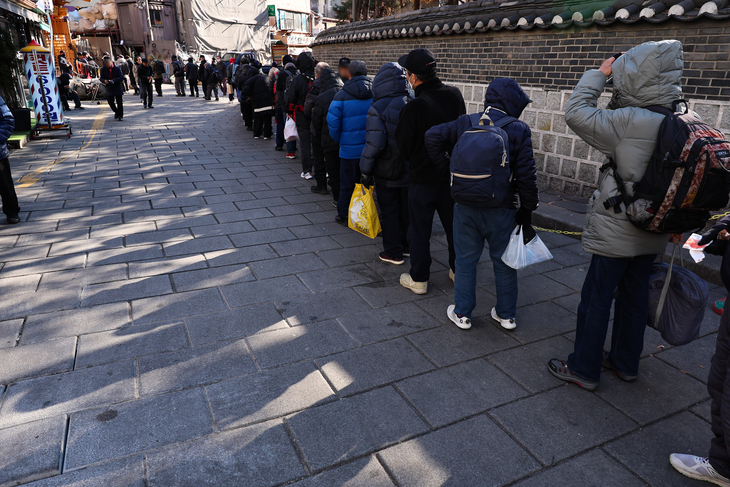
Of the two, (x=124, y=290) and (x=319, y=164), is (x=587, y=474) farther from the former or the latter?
(x=319, y=164)

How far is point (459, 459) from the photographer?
2.37 metres

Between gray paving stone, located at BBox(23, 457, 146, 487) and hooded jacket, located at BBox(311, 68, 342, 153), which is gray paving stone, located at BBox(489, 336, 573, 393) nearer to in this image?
gray paving stone, located at BBox(23, 457, 146, 487)

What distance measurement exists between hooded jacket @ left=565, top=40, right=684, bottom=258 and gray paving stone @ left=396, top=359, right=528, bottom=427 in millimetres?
993

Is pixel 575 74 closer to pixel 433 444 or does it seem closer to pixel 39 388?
pixel 433 444

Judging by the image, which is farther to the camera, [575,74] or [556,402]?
[575,74]

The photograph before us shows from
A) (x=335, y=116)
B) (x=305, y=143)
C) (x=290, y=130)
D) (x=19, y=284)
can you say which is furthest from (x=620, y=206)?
(x=290, y=130)

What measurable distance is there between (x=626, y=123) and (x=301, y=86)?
6.49 meters

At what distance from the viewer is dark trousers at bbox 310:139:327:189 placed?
279 inches

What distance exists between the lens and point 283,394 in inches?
112

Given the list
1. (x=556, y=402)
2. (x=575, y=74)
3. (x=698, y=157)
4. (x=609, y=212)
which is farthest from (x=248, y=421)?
(x=575, y=74)

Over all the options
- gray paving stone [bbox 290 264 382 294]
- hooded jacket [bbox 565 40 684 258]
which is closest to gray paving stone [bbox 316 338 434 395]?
gray paving stone [bbox 290 264 382 294]

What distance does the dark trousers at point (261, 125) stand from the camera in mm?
11867

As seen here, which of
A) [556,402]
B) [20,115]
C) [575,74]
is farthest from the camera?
[20,115]

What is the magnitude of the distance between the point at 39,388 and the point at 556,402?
3.08 m
